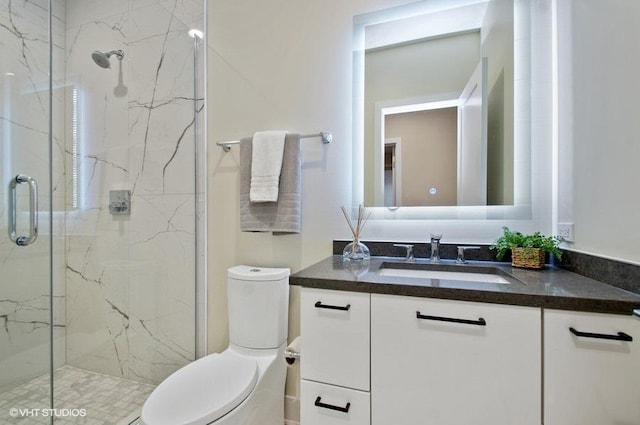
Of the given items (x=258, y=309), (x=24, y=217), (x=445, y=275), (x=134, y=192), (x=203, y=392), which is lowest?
(x=203, y=392)

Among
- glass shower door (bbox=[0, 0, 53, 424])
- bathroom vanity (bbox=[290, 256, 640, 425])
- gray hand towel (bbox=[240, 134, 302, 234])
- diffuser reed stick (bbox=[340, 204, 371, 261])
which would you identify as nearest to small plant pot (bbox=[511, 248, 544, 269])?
bathroom vanity (bbox=[290, 256, 640, 425])

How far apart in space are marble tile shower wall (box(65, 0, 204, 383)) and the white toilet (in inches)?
20.6

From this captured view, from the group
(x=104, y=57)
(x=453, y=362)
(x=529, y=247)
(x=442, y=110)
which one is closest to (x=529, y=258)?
(x=529, y=247)

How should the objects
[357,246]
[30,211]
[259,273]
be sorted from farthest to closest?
[30,211]
[259,273]
[357,246]

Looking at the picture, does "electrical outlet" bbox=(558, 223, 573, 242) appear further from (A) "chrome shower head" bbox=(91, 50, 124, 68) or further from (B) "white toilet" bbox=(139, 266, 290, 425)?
(A) "chrome shower head" bbox=(91, 50, 124, 68)

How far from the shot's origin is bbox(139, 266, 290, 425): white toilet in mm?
980

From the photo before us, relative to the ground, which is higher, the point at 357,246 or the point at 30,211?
the point at 30,211

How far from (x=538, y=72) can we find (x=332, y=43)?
3.22 ft

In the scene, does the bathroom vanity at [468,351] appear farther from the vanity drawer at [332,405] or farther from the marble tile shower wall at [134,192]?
the marble tile shower wall at [134,192]

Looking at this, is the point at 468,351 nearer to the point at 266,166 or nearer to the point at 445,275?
the point at 445,275

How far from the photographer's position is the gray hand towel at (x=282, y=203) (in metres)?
1.44

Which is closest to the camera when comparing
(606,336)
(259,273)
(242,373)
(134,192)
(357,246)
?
(606,336)

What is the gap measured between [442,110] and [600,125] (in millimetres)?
608

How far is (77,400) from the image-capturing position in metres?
1.61
